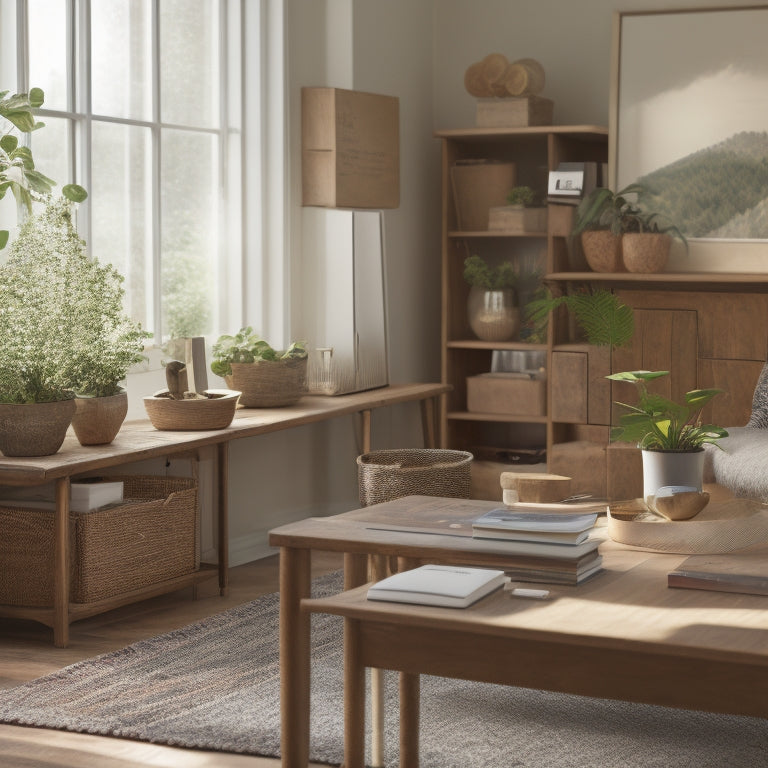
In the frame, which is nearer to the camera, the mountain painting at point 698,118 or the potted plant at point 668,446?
the potted plant at point 668,446

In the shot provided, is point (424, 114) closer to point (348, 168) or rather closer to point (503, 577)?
point (348, 168)

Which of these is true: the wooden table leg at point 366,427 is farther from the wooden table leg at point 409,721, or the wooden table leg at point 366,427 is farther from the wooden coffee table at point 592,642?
the wooden coffee table at point 592,642

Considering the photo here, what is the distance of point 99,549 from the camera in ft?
12.6

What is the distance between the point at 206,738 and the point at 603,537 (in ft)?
3.31

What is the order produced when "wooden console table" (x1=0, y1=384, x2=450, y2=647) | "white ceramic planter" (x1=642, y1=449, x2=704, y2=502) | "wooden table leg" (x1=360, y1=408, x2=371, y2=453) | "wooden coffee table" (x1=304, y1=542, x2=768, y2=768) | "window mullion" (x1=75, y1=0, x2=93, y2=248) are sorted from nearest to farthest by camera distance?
"wooden coffee table" (x1=304, y1=542, x2=768, y2=768) < "white ceramic planter" (x1=642, y1=449, x2=704, y2=502) < "wooden console table" (x1=0, y1=384, x2=450, y2=647) < "window mullion" (x1=75, y1=0, x2=93, y2=248) < "wooden table leg" (x1=360, y1=408, x2=371, y2=453)

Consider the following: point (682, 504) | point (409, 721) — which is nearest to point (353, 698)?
point (409, 721)

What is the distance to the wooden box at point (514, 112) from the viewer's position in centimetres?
564

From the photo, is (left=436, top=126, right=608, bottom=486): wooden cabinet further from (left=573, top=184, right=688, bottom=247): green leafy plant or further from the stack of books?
the stack of books

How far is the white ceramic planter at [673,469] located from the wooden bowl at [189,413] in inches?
70.3

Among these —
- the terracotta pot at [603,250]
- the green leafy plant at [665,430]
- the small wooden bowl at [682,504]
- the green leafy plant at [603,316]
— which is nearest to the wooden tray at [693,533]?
the small wooden bowl at [682,504]

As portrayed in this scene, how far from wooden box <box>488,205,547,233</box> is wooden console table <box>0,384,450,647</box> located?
0.98 meters

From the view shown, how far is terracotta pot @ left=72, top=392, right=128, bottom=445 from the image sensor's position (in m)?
3.84

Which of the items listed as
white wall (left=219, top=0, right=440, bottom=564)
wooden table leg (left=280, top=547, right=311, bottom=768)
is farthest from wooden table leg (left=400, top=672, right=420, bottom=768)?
white wall (left=219, top=0, right=440, bottom=564)

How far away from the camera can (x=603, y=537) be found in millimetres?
2584
